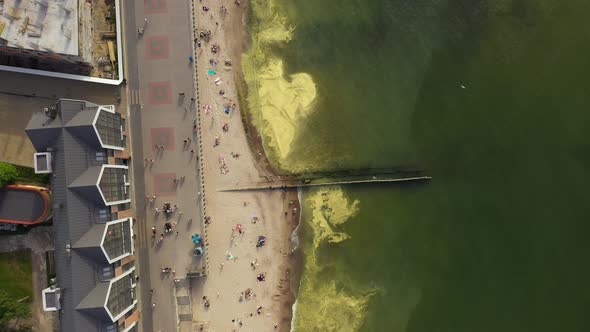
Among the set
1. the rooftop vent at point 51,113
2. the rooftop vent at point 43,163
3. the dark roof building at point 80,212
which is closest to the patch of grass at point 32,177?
the rooftop vent at point 43,163

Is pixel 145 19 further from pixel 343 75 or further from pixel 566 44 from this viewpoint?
pixel 566 44

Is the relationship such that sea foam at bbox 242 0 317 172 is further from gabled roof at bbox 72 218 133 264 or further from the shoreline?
gabled roof at bbox 72 218 133 264

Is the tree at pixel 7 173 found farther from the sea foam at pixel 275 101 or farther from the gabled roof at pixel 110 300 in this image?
the sea foam at pixel 275 101

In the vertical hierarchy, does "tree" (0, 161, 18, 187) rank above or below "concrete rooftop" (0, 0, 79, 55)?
below

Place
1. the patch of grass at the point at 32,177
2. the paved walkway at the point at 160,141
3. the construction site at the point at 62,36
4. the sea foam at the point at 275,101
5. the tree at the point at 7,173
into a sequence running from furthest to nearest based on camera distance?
the sea foam at the point at 275,101 < the paved walkway at the point at 160,141 < the patch of grass at the point at 32,177 < the tree at the point at 7,173 < the construction site at the point at 62,36

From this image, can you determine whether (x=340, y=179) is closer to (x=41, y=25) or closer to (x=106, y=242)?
(x=106, y=242)

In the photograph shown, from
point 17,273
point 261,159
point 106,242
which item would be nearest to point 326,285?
point 261,159

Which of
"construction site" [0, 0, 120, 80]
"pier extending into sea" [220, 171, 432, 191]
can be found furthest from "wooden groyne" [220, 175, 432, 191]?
"construction site" [0, 0, 120, 80]
